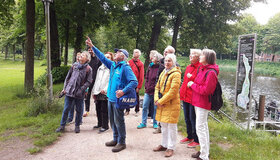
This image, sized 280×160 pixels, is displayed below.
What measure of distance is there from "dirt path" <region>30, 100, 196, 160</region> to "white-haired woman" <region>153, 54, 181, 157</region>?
0.43m

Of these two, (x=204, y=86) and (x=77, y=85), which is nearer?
(x=204, y=86)

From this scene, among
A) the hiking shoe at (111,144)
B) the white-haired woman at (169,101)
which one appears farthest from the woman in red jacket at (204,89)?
the hiking shoe at (111,144)

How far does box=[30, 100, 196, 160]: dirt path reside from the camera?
159 inches

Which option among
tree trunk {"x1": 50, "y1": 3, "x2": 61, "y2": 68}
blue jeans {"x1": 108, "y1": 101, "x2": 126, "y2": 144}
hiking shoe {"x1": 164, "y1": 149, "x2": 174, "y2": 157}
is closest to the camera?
hiking shoe {"x1": 164, "y1": 149, "x2": 174, "y2": 157}

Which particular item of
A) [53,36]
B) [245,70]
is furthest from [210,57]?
[53,36]

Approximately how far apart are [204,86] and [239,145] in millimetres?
1978

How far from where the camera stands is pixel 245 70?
5.58 meters

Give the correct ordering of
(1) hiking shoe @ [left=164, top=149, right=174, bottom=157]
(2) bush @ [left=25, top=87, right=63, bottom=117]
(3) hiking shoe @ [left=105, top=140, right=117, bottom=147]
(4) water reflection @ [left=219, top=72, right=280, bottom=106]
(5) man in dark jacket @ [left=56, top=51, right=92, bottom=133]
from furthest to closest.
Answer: (4) water reflection @ [left=219, top=72, right=280, bottom=106], (2) bush @ [left=25, top=87, right=63, bottom=117], (5) man in dark jacket @ [left=56, top=51, right=92, bottom=133], (3) hiking shoe @ [left=105, top=140, right=117, bottom=147], (1) hiking shoe @ [left=164, top=149, right=174, bottom=157]

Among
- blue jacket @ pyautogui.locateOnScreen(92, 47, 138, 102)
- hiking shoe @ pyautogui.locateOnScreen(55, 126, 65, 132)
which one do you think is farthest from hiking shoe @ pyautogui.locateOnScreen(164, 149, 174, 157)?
hiking shoe @ pyautogui.locateOnScreen(55, 126, 65, 132)

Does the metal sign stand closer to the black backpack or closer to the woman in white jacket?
the black backpack

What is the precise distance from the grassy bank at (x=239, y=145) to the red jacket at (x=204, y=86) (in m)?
1.14

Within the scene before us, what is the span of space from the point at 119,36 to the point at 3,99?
20221 millimetres

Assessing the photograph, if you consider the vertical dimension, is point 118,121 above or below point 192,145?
above

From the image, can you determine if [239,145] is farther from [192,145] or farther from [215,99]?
[215,99]
